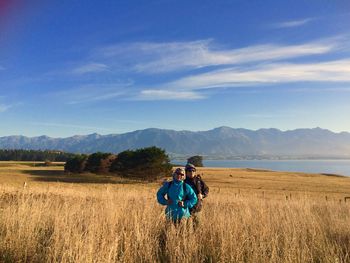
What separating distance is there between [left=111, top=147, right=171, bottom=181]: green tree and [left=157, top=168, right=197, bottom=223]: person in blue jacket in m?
46.2

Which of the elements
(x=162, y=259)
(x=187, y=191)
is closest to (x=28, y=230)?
(x=162, y=259)

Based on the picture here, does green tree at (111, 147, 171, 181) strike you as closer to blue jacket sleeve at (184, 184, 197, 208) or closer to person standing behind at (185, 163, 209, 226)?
person standing behind at (185, 163, 209, 226)

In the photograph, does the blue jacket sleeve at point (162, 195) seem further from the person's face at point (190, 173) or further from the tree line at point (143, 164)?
the tree line at point (143, 164)

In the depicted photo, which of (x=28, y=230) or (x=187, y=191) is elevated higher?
(x=187, y=191)

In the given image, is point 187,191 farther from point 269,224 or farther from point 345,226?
point 345,226

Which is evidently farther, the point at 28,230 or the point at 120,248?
the point at 28,230

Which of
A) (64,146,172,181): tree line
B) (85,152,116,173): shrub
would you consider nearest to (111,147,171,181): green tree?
(64,146,172,181): tree line

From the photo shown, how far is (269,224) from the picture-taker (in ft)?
24.5

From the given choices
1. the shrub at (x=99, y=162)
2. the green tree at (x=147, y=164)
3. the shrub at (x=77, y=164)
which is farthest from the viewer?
the shrub at (x=77, y=164)

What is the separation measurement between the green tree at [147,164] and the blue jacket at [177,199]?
46.2 m

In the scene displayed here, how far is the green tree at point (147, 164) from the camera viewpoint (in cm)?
5369

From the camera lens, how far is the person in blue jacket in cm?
708

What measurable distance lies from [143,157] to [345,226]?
47175 mm

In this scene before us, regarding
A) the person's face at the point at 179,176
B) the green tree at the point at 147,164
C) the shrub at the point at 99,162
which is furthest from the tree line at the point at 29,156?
the person's face at the point at 179,176
